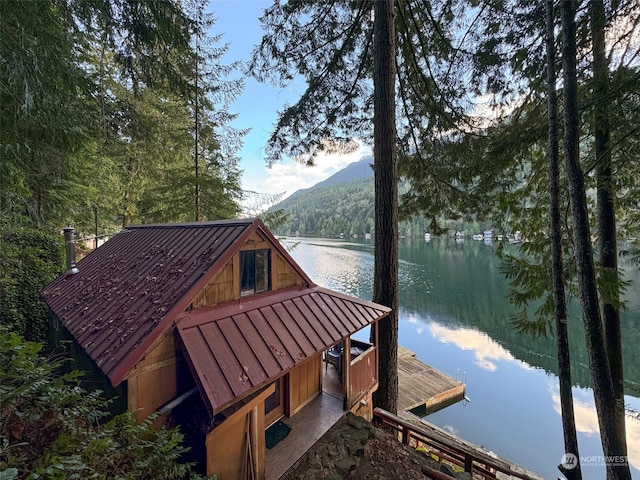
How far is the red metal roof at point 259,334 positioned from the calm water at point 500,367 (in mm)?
5997

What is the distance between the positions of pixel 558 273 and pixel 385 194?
10.3 feet

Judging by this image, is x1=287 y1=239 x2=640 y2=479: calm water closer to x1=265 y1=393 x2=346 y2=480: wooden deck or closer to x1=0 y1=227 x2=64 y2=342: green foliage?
x1=265 y1=393 x2=346 y2=480: wooden deck

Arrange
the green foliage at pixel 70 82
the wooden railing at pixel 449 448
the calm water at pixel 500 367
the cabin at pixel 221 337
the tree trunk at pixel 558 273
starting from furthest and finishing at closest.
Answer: the calm water at pixel 500 367, the wooden railing at pixel 449 448, the tree trunk at pixel 558 273, the cabin at pixel 221 337, the green foliage at pixel 70 82

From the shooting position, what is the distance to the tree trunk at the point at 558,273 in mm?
4461

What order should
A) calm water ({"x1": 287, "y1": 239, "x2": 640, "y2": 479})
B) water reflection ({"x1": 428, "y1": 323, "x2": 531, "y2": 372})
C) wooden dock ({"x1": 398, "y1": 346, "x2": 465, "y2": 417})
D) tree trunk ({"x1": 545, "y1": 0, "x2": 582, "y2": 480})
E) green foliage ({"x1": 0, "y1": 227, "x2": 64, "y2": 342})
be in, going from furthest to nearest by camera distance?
water reflection ({"x1": 428, "y1": 323, "x2": 531, "y2": 372}) < wooden dock ({"x1": 398, "y1": 346, "x2": 465, "y2": 417}) < calm water ({"x1": 287, "y1": 239, "x2": 640, "y2": 479}) < green foliage ({"x1": 0, "y1": 227, "x2": 64, "y2": 342}) < tree trunk ({"x1": 545, "y1": 0, "x2": 582, "y2": 480})

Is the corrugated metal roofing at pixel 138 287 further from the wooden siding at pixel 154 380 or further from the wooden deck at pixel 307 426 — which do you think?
the wooden deck at pixel 307 426

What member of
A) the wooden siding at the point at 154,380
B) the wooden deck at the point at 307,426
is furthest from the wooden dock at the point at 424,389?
the wooden siding at the point at 154,380

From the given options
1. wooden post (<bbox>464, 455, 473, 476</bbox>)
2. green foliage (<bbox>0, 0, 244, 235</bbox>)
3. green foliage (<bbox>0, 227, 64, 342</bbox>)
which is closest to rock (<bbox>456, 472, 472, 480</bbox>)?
wooden post (<bbox>464, 455, 473, 476</bbox>)

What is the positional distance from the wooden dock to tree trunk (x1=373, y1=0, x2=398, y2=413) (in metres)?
7.49

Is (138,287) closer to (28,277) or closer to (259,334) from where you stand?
(259,334)

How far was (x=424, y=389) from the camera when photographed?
44.1ft

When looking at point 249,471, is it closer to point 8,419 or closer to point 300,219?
point 8,419

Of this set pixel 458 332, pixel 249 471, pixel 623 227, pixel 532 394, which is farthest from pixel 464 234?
pixel 249 471

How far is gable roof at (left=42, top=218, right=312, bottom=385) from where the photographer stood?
3.42 m
